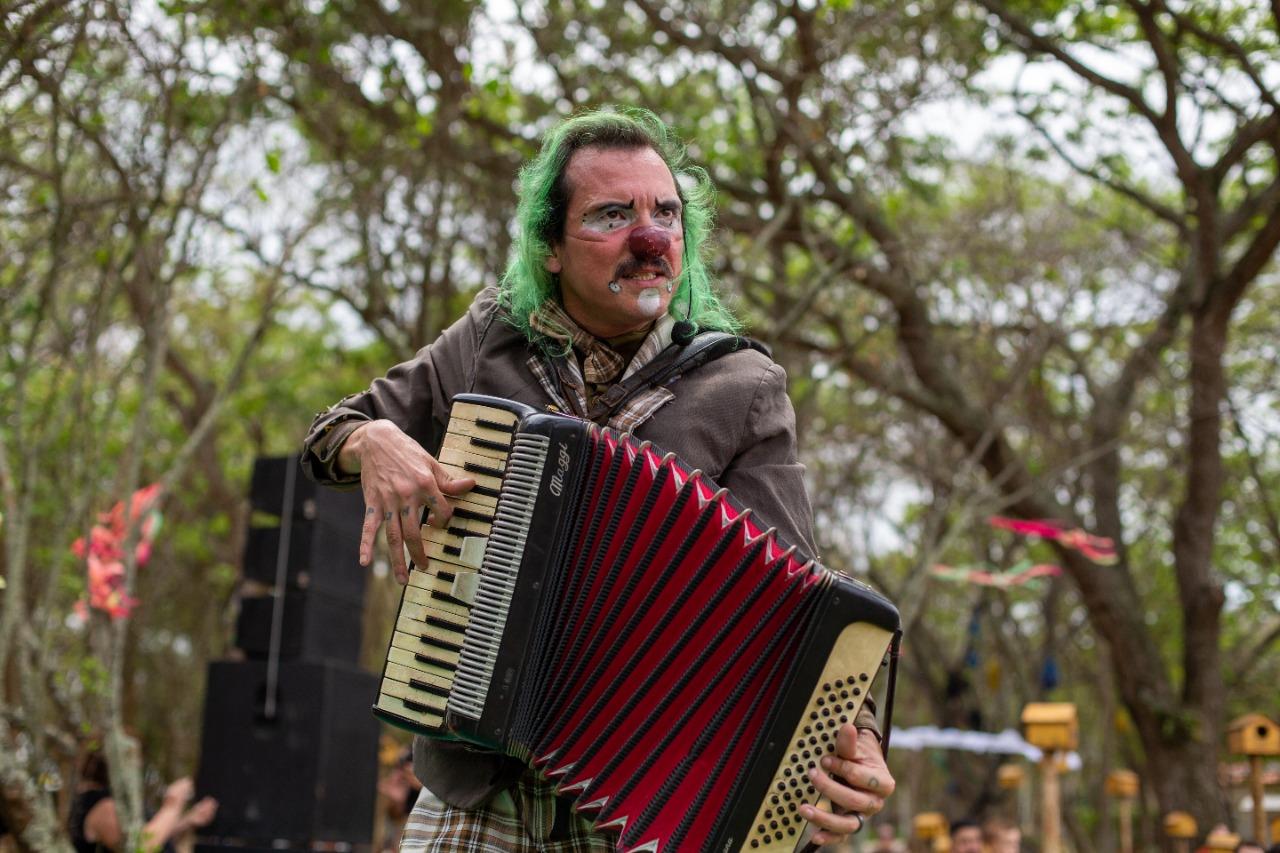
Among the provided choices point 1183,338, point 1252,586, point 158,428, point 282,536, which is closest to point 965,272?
point 1183,338

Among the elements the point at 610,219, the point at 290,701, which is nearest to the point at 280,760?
the point at 290,701

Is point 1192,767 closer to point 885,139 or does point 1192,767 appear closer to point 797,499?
point 885,139

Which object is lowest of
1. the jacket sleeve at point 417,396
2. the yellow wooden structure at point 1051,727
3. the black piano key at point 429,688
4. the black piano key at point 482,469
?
the yellow wooden structure at point 1051,727

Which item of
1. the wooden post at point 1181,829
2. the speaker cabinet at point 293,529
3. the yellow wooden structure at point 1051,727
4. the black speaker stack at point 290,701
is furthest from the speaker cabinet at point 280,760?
the wooden post at point 1181,829

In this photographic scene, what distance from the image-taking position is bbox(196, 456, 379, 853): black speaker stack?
8.29m

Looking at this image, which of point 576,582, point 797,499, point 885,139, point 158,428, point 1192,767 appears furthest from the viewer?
point 158,428

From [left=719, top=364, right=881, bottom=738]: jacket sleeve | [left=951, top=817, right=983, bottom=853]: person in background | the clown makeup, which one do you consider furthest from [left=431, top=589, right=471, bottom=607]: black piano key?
[left=951, top=817, right=983, bottom=853]: person in background

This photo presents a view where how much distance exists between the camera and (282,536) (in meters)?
8.80

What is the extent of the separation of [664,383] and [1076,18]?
947cm

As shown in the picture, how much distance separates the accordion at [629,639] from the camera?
91.0 inches

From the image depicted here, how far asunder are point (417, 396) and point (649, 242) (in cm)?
56

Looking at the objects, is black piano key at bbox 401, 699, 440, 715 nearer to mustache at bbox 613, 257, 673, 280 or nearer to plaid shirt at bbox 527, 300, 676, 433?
plaid shirt at bbox 527, 300, 676, 433

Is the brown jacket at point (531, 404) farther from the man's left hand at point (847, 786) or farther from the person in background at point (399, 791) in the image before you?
the person in background at point (399, 791)

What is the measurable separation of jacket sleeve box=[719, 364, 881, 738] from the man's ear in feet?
1.65
